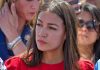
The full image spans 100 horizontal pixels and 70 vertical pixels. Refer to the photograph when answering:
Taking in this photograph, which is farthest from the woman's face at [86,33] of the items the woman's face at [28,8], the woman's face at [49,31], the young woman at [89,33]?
the woman's face at [49,31]

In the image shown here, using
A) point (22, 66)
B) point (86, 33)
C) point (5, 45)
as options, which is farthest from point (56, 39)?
point (86, 33)

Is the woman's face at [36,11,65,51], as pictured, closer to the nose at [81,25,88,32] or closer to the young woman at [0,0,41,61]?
the young woman at [0,0,41,61]

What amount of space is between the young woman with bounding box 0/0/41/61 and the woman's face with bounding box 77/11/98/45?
535mm

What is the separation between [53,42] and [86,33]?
1.08 meters

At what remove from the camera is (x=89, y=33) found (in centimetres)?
376

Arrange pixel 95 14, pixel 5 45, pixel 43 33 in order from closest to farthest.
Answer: pixel 43 33 < pixel 5 45 < pixel 95 14

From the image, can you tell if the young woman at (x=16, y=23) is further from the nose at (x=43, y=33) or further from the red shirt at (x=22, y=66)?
the nose at (x=43, y=33)

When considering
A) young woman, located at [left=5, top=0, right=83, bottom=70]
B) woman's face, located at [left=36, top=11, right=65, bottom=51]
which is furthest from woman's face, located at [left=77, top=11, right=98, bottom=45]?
woman's face, located at [left=36, top=11, right=65, bottom=51]

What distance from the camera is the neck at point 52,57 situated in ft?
9.18

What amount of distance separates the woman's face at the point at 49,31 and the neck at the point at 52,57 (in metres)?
0.05

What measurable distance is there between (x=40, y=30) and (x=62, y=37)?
193 mm

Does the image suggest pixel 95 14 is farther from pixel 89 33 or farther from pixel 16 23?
pixel 16 23

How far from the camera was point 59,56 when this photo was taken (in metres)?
2.82

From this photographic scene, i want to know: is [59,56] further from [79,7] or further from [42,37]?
[79,7]
